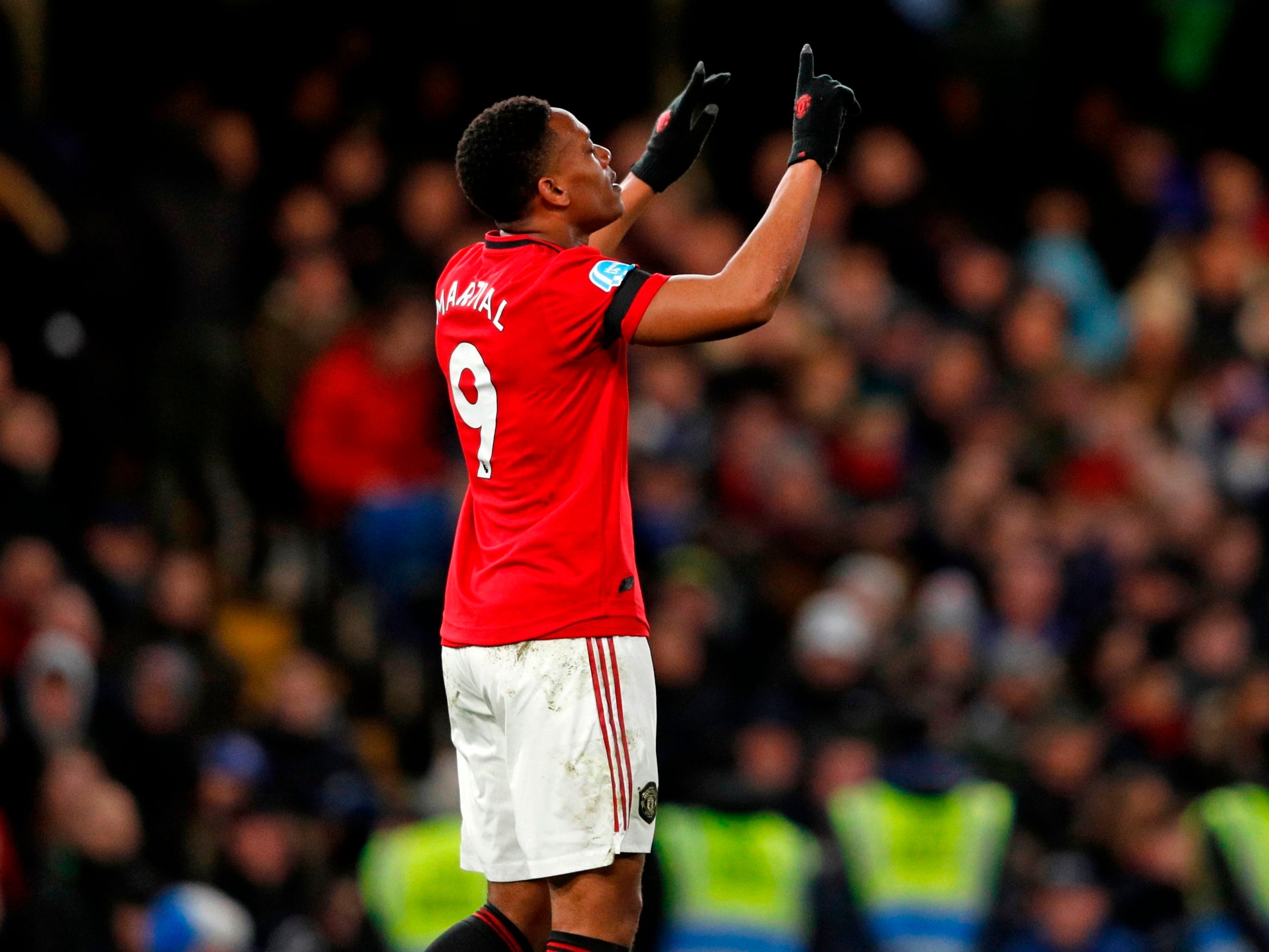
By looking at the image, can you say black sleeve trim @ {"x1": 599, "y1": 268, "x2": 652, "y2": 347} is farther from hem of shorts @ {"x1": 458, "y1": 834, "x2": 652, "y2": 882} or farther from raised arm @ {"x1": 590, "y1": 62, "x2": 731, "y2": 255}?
hem of shorts @ {"x1": 458, "y1": 834, "x2": 652, "y2": 882}

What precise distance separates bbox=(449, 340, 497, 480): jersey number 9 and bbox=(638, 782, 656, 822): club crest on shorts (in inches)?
28.7

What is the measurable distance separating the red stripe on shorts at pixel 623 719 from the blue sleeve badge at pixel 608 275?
Result: 732 millimetres

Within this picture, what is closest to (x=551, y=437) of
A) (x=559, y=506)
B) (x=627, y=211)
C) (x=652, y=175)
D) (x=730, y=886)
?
(x=559, y=506)

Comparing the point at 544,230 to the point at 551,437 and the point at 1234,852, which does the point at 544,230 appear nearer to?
the point at 551,437

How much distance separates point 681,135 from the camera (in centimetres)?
498

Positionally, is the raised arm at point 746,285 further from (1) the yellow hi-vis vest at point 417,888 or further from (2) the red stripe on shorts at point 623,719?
(1) the yellow hi-vis vest at point 417,888

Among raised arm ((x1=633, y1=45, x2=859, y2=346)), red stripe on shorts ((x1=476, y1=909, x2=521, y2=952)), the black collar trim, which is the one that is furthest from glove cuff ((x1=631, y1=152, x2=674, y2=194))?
red stripe on shorts ((x1=476, y1=909, x2=521, y2=952))

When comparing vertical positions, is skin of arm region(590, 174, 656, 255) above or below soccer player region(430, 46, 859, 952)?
above

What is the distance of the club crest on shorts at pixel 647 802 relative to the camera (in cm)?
423

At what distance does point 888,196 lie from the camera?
41.4 ft

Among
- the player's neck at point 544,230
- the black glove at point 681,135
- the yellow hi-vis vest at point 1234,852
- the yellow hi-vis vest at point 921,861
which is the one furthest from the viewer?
the yellow hi-vis vest at point 1234,852

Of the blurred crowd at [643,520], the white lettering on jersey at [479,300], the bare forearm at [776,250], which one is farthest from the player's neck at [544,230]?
the blurred crowd at [643,520]

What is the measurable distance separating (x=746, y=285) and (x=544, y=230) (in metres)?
0.53

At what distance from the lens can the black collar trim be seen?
14.2 ft
